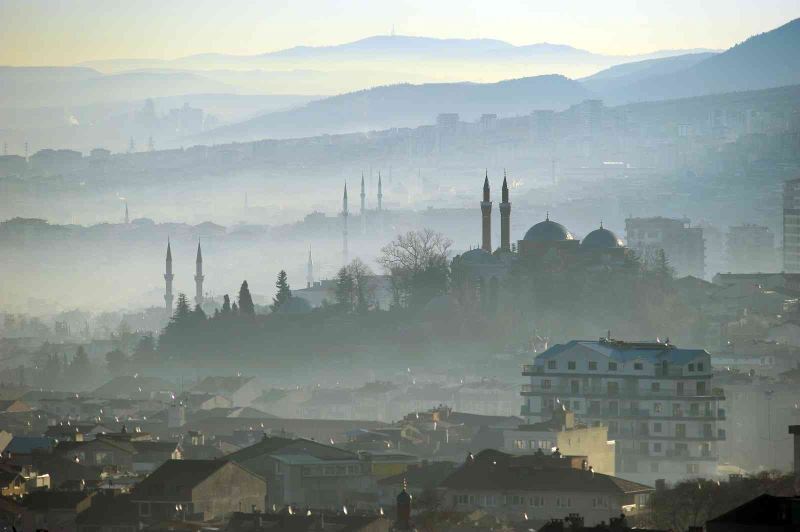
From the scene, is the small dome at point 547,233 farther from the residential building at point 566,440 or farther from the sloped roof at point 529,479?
the sloped roof at point 529,479

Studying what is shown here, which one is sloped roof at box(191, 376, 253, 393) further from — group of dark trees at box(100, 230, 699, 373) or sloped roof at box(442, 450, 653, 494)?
sloped roof at box(442, 450, 653, 494)

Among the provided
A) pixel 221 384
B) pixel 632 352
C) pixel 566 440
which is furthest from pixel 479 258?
pixel 566 440

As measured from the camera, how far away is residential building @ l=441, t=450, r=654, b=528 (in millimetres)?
67188

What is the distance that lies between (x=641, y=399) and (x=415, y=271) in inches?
2508

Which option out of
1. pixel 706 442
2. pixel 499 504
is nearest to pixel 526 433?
pixel 706 442

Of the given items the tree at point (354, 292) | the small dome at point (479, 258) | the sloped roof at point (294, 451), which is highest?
the small dome at point (479, 258)

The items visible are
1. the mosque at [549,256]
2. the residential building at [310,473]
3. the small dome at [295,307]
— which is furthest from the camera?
the small dome at [295,307]

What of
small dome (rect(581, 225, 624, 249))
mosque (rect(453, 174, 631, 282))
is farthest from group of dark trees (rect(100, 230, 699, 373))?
small dome (rect(581, 225, 624, 249))

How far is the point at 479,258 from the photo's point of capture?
156 metres

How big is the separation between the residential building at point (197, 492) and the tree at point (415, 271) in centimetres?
8841

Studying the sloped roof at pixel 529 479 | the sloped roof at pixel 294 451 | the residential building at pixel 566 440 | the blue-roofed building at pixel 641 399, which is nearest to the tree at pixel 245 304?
the blue-roofed building at pixel 641 399

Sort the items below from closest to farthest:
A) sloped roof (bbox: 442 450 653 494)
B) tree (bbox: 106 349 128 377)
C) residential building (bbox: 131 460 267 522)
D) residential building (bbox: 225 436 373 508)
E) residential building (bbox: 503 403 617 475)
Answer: residential building (bbox: 131 460 267 522) < sloped roof (bbox: 442 450 653 494) < residential building (bbox: 225 436 373 508) < residential building (bbox: 503 403 617 475) < tree (bbox: 106 349 128 377)

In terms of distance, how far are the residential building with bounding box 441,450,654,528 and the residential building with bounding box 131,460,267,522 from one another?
4.49 metres

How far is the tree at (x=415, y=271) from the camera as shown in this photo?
520 ft
